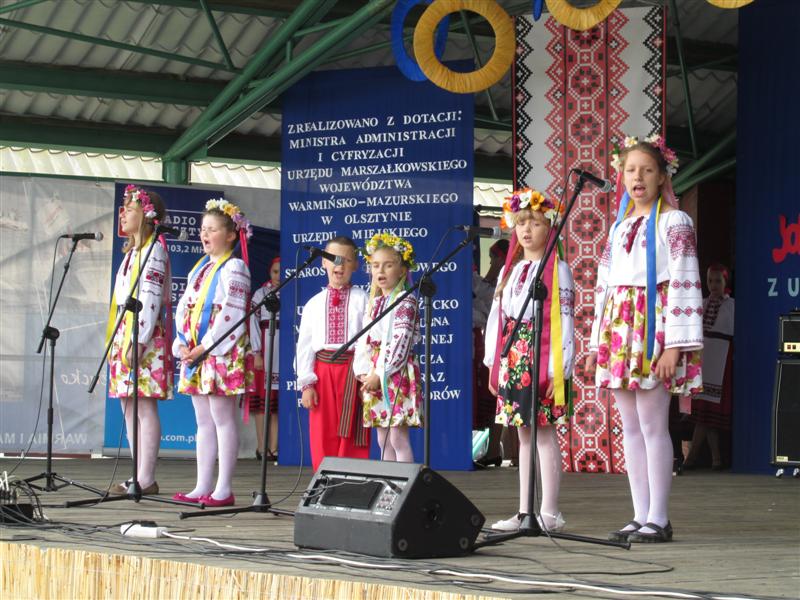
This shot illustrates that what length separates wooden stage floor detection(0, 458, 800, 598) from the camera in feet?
9.80

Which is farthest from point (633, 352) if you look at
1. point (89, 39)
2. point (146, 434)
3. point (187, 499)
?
point (89, 39)

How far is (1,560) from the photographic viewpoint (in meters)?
3.61

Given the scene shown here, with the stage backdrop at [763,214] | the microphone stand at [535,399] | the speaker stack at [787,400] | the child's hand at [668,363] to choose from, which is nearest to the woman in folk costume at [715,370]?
the stage backdrop at [763,214]

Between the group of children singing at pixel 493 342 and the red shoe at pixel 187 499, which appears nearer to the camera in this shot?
the group of children singing at pixel 493 342

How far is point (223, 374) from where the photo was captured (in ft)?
17.1

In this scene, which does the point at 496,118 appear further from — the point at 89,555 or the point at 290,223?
the point at 89,555

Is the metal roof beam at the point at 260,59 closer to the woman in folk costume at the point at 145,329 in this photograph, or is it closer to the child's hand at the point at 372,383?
the woman in folk costume at the point at 145,329

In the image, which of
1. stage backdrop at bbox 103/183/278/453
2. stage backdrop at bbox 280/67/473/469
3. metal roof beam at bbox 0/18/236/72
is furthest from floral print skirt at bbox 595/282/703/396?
stage backdrop at bbox 103/183/278/453

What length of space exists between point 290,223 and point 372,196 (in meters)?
0.69

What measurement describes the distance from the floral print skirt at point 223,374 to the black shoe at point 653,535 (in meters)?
1.92

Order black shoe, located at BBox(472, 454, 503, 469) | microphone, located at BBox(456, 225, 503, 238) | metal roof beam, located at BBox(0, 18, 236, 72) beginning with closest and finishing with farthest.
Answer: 1. microphone, located at BBox(456, 225, 503, 238)
2. metal roof beam, located at BBox(0, 18, 236, 72)
3. black shoe, located at BBox(472, 454, 503, 469)

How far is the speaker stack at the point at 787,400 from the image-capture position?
6578mm

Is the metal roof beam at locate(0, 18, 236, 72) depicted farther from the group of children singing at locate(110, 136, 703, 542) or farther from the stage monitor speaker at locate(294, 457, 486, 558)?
the stage monitor speaker at locate(294, 457, 486, 558)

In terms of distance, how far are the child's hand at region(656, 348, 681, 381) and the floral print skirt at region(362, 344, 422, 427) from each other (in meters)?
1.52
